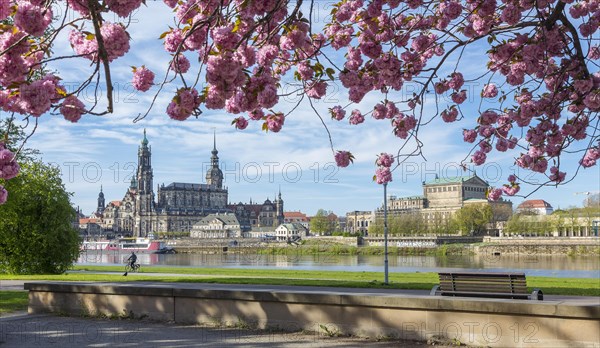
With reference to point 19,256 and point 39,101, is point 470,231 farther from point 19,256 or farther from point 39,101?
point 39,101

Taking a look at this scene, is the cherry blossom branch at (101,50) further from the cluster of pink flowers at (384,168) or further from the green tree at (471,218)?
the green tree at (471,218)

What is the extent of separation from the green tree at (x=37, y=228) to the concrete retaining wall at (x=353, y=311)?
2077cm

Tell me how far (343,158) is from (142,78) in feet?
12.8

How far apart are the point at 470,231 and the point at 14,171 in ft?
468

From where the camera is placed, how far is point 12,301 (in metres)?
16.1

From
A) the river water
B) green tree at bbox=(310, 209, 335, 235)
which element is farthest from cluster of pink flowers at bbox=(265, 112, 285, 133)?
green tree at bbox=(310, 209, 335, 235)

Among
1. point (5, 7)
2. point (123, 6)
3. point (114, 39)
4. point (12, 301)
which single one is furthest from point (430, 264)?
point (5, 7)

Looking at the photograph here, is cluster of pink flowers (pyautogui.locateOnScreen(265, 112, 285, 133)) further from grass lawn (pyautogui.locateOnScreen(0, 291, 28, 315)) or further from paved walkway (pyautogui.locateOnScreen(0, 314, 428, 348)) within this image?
grass lawn (pyautogui.locateOnScreen(0, 291, 28, 315))

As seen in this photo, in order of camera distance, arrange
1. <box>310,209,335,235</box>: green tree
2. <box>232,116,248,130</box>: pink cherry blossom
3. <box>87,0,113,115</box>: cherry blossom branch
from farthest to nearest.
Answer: <box>310,209,335,235</box>: green tree, <box>232,116,248,130</box>: pink cherry blossom, <box>87,0,113,115</box>: cherry blossom branch

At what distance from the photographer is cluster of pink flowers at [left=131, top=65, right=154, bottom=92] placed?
6516 millimetres

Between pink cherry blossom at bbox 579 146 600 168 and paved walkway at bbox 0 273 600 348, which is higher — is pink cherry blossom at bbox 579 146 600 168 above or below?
above

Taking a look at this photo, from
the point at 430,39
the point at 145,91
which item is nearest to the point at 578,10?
the point at 430,39

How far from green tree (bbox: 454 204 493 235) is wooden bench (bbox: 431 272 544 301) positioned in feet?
426

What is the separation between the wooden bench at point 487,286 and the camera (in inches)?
457
